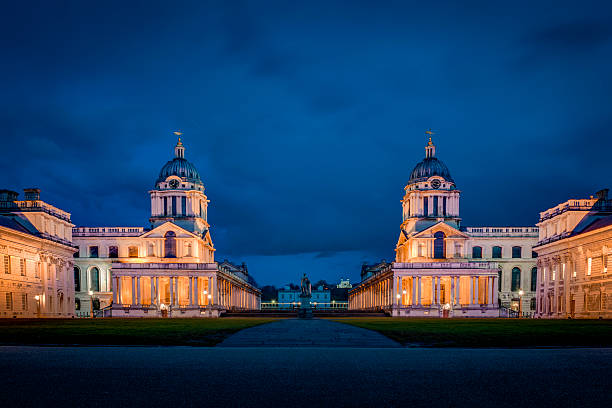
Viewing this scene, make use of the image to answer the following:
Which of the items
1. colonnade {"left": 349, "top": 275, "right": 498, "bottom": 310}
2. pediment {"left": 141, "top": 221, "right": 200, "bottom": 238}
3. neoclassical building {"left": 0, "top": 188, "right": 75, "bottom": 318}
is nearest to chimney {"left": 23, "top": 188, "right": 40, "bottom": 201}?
neoclassical building {"left": 0, "top": 188, "right": 75, "bottom": 318}

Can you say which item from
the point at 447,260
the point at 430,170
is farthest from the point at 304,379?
the point at 430,170

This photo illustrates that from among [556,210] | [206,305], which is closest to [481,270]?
[556,210]

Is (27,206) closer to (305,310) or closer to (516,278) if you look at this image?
(305,310)

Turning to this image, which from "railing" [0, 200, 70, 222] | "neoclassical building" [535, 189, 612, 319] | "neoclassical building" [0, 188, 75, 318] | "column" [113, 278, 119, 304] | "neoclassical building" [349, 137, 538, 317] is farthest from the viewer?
"column" [113, 278, 119, 304]

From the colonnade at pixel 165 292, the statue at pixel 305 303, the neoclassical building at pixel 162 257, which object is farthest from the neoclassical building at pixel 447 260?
the neoclassical building at pixel 162 257

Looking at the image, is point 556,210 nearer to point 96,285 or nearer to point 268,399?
point 268,399

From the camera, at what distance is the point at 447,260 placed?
87750mm

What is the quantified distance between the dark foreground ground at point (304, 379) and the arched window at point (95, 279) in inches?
3445

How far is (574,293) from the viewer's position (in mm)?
64188

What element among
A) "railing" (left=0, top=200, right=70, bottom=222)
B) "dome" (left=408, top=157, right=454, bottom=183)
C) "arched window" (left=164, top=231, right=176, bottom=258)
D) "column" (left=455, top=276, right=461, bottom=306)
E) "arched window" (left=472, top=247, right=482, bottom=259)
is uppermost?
"dome" (left=408, top=157, right=454, bottom=183)

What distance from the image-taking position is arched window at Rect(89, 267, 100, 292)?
95.5 m

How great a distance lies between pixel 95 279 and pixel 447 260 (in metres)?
70.8

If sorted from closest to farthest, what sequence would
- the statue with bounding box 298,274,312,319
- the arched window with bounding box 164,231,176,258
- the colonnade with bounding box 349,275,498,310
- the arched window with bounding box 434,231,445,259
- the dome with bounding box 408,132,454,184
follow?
1. the statue with bounding box 298,274,312,319
2. the colonnade with bounding box 349,275,498,310
3. the arched window with bounding box 434,231,445,259
4. the arched window with bounding box 164,231,176,258
5. the dome with bounding box 408,132,454,184

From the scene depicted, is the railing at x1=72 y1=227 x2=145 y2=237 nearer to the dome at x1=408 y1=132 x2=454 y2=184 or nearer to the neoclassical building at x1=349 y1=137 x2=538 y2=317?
the neoclassical building at x1=349 y1=137 x2=538 y2=317
